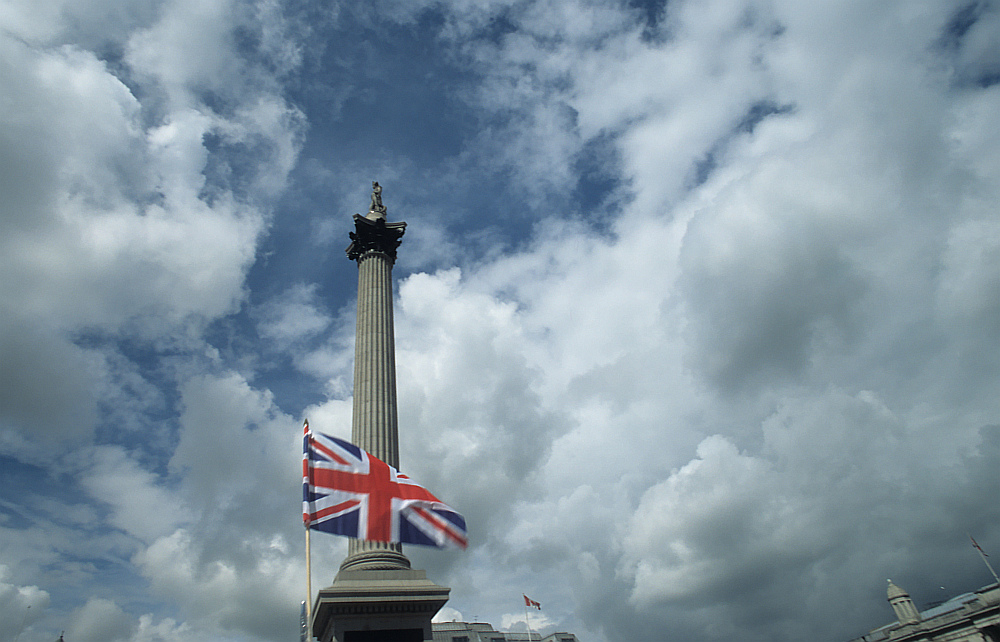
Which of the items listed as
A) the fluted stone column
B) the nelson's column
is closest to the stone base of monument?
the nelson's column

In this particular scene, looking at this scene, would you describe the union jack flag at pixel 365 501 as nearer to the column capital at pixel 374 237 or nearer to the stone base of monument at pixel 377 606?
the stone base of monument at pixel 377 606

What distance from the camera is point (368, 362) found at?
103 feet

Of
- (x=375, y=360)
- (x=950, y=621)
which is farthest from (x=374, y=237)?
(x=950, y=621)

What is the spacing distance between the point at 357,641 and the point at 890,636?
86188mm

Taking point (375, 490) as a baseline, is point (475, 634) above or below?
above

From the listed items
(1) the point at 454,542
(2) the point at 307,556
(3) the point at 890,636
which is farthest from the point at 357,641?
(3) the point at 890,636

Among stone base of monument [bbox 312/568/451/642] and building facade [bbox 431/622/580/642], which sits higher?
building facade [bbox 431/622/580/642]

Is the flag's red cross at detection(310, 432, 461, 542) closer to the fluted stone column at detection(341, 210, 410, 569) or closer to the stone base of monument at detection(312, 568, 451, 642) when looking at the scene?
the stone base of monument at detection(312, 568, 451, 642)

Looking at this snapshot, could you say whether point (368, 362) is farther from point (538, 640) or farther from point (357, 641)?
point (538, 640)

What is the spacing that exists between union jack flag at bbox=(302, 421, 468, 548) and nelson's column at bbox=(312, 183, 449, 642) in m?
6.47

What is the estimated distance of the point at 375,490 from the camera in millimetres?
18297

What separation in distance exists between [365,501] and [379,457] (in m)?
10.5

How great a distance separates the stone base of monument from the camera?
22.6 meters

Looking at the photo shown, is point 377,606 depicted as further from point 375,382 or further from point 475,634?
point 475,634
